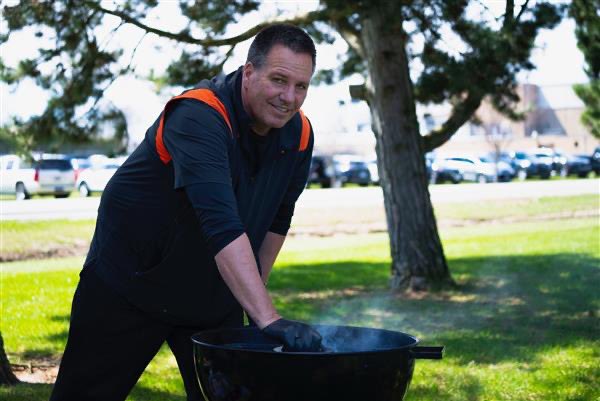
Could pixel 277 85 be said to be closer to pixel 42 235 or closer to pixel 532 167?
pixel 42 235

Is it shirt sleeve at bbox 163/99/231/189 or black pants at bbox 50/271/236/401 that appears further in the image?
black pants at bbox 50/271/236/401

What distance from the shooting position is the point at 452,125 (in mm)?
11641

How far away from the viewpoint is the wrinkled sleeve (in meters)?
2.89

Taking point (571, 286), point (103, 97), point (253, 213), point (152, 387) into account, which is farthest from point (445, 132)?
point (253, 213)

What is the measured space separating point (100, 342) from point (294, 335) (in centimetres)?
93

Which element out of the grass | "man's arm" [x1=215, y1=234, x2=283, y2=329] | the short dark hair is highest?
the short dark hair

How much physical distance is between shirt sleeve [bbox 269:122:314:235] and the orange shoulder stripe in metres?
0.48

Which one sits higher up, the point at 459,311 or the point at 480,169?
the point at 480,169

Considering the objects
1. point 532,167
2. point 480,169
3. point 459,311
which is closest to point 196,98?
point 459,311

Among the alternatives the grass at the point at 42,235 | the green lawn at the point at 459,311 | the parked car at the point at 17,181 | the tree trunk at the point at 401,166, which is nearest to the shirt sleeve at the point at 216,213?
the green lawn at the point at 459,311

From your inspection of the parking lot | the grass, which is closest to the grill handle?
the grass

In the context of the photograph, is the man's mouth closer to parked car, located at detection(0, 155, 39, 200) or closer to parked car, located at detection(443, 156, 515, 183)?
parked car, located at detection(0, 155, 39, 200)

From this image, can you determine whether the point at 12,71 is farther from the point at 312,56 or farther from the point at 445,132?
the point at 312,56

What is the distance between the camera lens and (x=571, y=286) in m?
10.8
